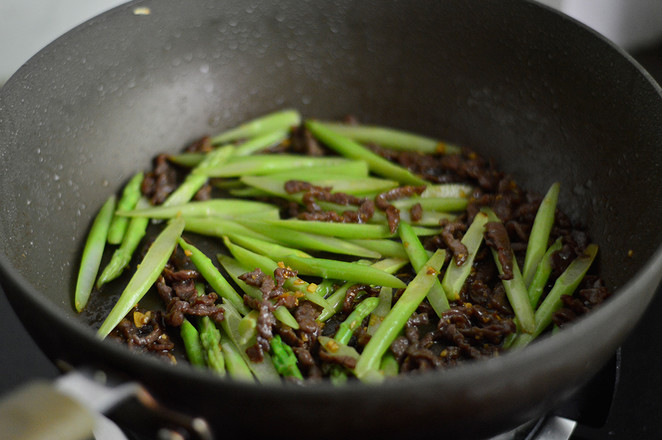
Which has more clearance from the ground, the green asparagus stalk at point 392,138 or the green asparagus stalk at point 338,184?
the green asparagus stalk at point 392,138

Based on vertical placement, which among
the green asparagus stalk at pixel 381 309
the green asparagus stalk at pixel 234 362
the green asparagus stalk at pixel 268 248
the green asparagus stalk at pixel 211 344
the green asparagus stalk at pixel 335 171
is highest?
the green asparagus stalk at pixel 335 171

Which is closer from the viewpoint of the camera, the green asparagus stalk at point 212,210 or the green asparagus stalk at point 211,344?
the green asparagus stalk at point 211,344

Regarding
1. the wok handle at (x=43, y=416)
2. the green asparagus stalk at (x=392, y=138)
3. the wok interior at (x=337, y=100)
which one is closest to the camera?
the wok handle at (x=43, y=416)

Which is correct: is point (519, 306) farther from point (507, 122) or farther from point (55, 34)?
point (55, 34)

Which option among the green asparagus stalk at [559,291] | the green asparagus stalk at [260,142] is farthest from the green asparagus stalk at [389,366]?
the green asparagus stalk at [260,142]

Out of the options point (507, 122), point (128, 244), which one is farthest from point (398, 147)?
point (128, 244)

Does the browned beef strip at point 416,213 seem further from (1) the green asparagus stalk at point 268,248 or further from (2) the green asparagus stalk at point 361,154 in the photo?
(1) the green asparagus stalk at point 268,248

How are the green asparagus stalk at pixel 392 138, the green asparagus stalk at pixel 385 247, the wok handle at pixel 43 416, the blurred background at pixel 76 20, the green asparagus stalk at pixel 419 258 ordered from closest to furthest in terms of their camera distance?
1. the wok handle at pixel 43 416
2. the green asparagus stalk at pixel 419 258
3. the green asparagus stalk at pixel 385 247
4. the green asparagus stalk at pixel 392 138
5. the blurred background at pixel 76 20
